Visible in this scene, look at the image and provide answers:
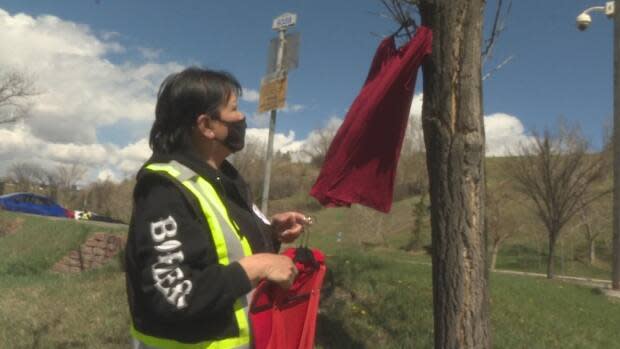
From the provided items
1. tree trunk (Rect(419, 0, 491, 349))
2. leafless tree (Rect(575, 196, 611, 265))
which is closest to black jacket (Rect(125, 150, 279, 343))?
tree trunk (Rect(419, 0, 491, 349))

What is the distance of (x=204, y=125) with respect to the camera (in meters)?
1.90

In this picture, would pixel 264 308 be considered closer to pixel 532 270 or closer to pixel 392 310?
pixel 392 310

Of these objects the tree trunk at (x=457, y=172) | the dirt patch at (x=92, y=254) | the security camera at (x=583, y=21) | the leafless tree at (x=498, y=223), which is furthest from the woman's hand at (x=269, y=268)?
the leafless tree at (x=498, y=223)

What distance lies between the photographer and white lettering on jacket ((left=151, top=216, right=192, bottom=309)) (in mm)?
1539

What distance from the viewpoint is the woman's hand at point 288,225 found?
227cm

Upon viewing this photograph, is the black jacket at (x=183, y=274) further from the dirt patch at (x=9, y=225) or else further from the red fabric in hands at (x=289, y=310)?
the dirt patch at (x=9, y=225)

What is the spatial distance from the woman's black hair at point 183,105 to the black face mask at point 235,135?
0.23 feet

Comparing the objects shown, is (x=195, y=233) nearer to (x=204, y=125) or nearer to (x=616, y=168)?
(x=204, y=125)

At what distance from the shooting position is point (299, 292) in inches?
82.4

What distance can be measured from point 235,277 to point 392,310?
4.62 m

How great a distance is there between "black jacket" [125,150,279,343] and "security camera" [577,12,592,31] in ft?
45.4

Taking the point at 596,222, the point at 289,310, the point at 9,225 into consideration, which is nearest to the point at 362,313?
the point at 289,310

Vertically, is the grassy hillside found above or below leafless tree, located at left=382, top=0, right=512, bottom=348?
below

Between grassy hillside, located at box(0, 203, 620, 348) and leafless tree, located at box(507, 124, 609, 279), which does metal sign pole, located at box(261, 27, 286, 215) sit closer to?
grassy hillside, located at box(0, 203, 620, 348)
